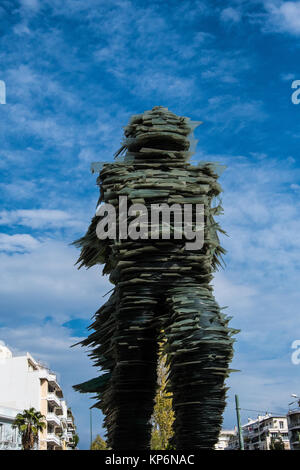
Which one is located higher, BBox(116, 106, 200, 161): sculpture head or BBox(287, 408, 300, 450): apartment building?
BBox(116, 106, 200, 161): sculpture head

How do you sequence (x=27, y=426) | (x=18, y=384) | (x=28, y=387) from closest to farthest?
1. (x=27, y=426)
2. (x=18, y=384)
3. (x=28, y=387)

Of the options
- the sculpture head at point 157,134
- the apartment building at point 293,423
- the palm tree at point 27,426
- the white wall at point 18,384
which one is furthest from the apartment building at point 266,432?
the sculpture head at point 157,134

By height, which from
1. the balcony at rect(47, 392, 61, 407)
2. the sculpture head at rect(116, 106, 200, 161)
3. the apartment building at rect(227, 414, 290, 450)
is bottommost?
the apartment building at rect(227, 414, 290, 450)

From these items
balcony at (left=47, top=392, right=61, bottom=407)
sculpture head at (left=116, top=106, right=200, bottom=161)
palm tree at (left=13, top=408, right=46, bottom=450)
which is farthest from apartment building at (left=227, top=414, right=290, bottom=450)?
sculpture head at (left=116, top=106, right=200, bottom=161)

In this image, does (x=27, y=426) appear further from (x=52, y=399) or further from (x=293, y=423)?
(x=293, y=423)

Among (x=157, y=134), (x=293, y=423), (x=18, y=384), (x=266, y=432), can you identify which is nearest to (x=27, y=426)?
(x=18, y=384)

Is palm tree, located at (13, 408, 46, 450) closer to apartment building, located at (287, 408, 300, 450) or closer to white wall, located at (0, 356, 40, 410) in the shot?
white wall, located at (0, 356, 40, 410)

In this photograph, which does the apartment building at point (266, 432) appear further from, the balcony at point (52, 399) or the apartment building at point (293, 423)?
the balcony at point (52, 399)

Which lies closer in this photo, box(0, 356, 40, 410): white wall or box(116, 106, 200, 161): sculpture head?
box(116, 106, 200, 161): sculpture head

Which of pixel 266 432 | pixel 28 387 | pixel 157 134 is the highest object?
pixel 157 134

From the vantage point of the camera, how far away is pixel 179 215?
5402 mm
